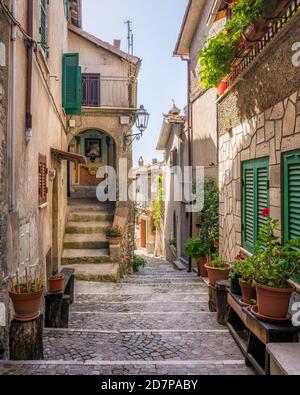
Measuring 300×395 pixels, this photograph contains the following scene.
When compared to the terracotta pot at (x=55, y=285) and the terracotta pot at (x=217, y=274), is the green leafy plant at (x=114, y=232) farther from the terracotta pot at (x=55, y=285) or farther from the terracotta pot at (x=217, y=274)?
the terracotta pot at (x=217, y=274)

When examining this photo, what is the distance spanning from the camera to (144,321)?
607 cm

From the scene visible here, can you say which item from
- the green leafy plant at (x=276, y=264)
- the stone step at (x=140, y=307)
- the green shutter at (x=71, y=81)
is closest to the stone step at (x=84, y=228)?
the green shutter at (x=71, y=81)

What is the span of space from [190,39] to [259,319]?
12468 millimetres

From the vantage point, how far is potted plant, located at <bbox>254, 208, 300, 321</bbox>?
3.67 metres

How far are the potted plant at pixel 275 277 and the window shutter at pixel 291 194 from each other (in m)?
0.43

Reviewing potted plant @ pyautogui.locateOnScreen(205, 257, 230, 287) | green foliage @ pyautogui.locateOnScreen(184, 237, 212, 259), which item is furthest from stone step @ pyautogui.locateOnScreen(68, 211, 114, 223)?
potted plant @ pyautogui.locateOnScreen(205, 257, 230, 287)

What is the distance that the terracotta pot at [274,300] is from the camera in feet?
12.0

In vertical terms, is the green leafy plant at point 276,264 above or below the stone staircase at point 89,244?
above

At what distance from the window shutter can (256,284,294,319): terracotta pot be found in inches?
30.5

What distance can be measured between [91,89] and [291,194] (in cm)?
1163

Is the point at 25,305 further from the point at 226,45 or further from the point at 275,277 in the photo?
the point at 226,45
